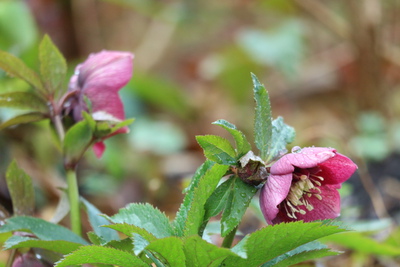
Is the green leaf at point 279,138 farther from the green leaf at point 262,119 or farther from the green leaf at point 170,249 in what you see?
the green leaf at point 170,249

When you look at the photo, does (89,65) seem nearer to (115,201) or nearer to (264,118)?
(264,118)

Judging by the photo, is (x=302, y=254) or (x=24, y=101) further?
(x=24, y=101)

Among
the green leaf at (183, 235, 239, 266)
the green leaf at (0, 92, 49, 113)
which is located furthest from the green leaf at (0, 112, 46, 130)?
the green leaf at (183, 235, 239, 266)

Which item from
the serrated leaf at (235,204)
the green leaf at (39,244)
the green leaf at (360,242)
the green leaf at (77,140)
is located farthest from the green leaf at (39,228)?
the green leaf at (360,242)

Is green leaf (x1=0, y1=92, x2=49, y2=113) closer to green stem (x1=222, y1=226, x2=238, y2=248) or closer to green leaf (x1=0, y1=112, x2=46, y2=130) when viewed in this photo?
green leaf (x1=0, y1=112, x2=46, y2=130)

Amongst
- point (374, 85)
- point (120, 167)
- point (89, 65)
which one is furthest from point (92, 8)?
point (89, 65)

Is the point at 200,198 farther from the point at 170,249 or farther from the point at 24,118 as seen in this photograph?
the point at 24,118

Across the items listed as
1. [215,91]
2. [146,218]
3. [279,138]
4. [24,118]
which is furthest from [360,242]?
[215,91]
